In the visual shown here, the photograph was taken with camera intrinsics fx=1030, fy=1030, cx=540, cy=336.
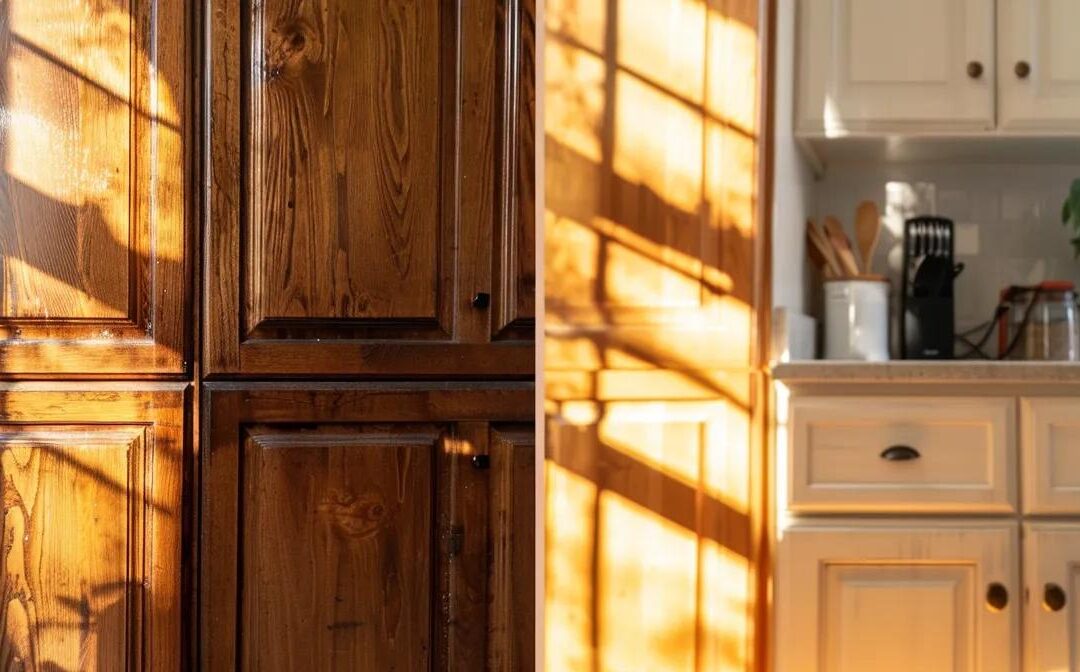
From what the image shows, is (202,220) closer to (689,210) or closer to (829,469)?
(689,210)

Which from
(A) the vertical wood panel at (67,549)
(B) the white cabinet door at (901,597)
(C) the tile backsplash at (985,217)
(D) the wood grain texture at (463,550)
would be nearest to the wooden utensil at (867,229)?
(C) the tile backsplash at (985,217)

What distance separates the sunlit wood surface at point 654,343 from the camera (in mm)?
1819

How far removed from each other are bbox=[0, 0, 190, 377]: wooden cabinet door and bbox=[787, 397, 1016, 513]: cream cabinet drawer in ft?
4.05

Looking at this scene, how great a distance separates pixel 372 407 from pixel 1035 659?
50.5 inches

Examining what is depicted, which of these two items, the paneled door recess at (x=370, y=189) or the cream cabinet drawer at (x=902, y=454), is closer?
the cream cabinet drawer at (x=902, y=454)

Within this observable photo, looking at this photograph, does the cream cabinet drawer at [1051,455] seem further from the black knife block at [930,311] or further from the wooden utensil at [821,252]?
the wooden utensil at [821,252]

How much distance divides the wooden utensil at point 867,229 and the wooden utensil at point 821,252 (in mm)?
76

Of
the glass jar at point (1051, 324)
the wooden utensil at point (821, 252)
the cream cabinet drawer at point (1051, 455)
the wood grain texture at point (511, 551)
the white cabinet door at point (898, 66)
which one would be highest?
the white cabinet door at point (898, 66)

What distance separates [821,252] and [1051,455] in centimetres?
60

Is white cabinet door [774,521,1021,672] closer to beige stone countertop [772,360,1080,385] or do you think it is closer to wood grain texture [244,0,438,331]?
beige stone countertop [772,360,1080,385]

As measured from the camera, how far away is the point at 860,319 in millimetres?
2033

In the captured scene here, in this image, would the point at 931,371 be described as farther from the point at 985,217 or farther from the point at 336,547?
the point at 336,547

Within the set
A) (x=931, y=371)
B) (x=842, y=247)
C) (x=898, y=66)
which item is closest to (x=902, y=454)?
(x=931, y=371)

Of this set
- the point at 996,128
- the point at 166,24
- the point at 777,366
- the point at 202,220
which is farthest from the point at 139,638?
the point at 996,128
